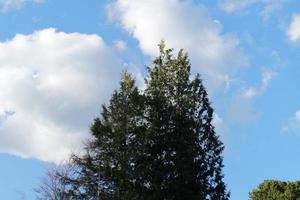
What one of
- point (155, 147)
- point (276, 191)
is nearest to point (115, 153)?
point (155, 147)

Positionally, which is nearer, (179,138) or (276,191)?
(179,138)

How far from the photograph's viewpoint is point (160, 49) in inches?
1956

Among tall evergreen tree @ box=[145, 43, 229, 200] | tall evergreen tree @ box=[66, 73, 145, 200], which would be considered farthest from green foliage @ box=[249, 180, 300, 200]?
tall evergreen tree @ box=[66, 73, 145, 200]

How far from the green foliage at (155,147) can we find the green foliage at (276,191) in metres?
18.9

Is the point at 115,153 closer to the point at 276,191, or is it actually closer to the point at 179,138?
the point at 179,138

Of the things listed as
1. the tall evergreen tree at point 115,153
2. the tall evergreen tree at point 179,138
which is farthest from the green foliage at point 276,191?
the tall evergreen tree at point 115,153

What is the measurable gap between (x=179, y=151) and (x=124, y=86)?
720 cm

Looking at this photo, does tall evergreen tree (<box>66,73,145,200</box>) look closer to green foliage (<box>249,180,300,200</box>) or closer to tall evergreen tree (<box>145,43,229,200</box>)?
tall evergreen tree (<box>145,43,229,200</box>)

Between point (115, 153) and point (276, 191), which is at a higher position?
point (276, 191)

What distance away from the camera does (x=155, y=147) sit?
42.6m

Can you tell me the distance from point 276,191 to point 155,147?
2408 cm

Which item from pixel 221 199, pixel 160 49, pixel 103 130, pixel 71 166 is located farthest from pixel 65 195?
pixel 160 49

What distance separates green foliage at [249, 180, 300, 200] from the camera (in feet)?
200

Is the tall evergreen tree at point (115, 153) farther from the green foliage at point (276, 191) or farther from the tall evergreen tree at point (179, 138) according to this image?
the green foliage at point (276, 191)
